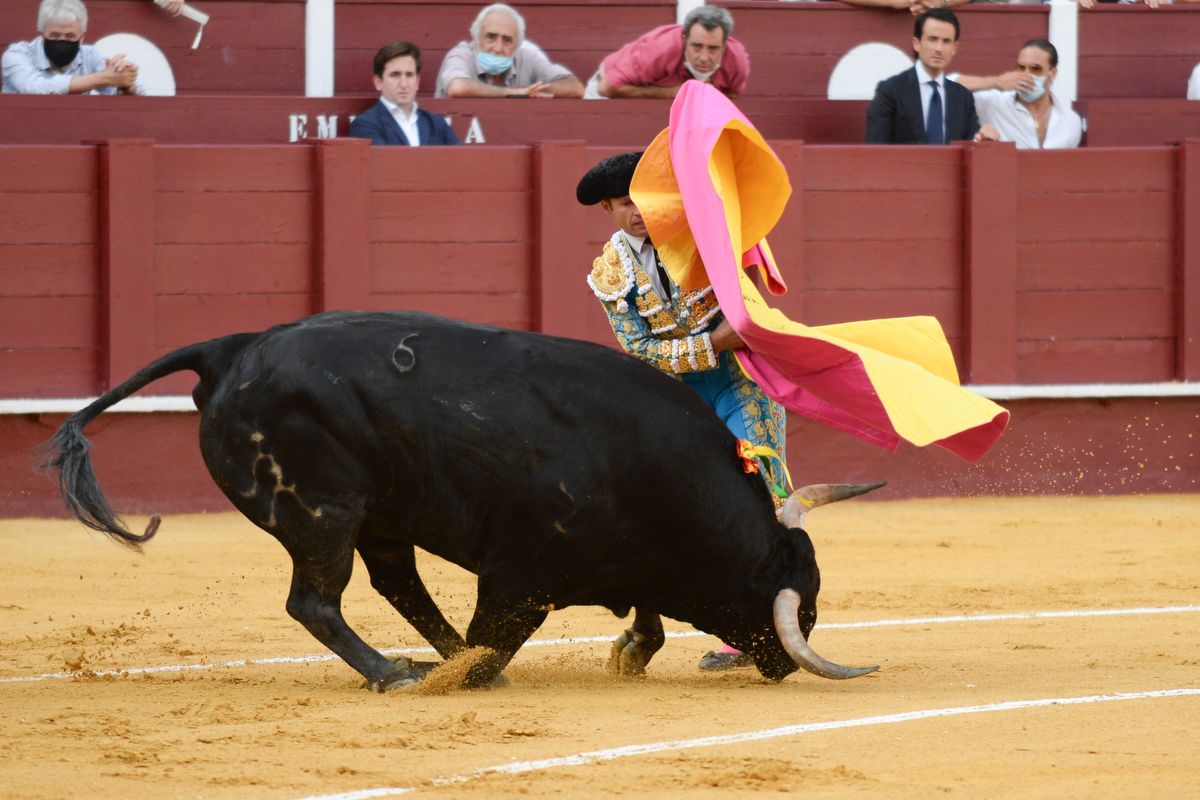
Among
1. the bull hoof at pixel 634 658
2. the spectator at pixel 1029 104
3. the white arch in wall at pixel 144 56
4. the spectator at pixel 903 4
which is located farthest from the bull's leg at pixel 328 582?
the spectator at pixel 903 4

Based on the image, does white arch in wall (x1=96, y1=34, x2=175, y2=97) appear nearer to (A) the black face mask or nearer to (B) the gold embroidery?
(A) the black face mask

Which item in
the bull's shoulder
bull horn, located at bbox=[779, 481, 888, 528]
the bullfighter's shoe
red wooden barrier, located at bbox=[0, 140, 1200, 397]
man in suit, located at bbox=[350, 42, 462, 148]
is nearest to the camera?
bull horn, located at bbox=[779, 481, 888, 528]

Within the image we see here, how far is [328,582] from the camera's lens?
4.26 meters

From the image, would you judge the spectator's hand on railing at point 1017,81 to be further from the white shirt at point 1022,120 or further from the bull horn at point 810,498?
the bull horn at point 810,498

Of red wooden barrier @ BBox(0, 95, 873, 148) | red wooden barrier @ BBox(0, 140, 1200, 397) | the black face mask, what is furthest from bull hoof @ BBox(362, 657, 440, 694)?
the black face mask

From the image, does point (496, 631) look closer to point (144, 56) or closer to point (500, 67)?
point (500, 67)

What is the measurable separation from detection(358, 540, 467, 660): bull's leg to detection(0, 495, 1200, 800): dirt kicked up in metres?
0.20

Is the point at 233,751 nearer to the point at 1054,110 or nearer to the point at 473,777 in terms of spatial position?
the point at 473,777

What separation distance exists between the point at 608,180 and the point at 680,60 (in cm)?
366

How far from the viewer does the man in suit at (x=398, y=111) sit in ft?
25.2

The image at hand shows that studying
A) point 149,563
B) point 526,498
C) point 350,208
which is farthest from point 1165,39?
point 526,498

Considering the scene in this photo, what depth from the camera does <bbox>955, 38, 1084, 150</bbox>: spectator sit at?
842 centimetres

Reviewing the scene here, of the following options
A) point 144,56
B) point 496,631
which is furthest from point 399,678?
point 144,56

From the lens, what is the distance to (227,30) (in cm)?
852
